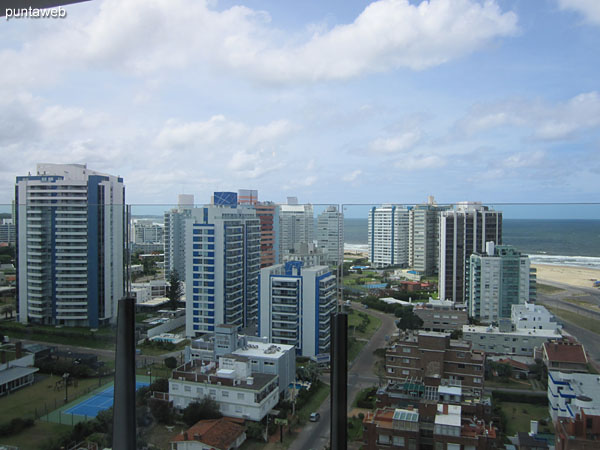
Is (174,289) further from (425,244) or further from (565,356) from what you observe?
(565,356)

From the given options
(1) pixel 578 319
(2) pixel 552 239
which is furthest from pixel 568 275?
(1) pixel 578 319

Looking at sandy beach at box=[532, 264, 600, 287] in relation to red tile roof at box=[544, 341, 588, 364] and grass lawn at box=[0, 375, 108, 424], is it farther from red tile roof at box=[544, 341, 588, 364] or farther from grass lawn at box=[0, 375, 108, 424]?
grass lawn at box=[0, 375, 108, 424]

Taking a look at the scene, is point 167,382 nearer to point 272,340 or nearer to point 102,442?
point 102,442

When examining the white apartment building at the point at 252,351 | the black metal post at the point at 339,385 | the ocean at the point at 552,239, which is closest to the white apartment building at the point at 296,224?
the ocean at the point at 552,239

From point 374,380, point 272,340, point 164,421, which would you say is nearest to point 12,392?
point 164,421

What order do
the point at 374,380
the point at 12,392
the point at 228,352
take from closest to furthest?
the point at 12,392
the point at 374,380
the point at 228,352
